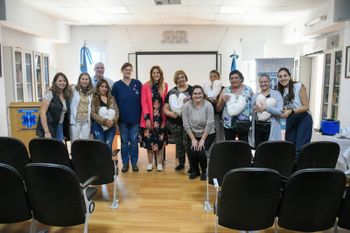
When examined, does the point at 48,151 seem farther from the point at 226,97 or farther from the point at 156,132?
the point at 226,97

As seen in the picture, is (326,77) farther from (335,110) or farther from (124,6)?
(124,6)

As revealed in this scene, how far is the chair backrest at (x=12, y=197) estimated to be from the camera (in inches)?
76.8

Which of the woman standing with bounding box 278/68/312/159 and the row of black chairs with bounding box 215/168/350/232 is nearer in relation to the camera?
the row of black chairs with bounding box 215/168/350/232

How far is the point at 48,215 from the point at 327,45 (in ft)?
20.0

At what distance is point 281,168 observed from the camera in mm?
2807

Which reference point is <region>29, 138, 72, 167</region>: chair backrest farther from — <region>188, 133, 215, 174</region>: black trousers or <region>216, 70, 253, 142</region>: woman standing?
<region>216, 70, 253, 142</region>: woman standing

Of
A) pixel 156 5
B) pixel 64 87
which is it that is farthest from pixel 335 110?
pixel 64 87

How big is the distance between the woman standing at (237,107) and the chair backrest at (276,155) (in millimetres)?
885

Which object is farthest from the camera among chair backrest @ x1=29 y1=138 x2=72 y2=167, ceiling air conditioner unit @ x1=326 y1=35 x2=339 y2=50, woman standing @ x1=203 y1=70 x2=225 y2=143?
ceiling air conditioner unit @ x1=326 y1=35 x2=339 y2=50

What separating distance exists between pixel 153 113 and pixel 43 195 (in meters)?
2.27

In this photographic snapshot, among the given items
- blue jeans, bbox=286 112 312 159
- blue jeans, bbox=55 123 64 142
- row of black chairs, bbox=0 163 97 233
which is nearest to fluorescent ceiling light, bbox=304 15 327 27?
blue jeans, bbox=286 112 312 159

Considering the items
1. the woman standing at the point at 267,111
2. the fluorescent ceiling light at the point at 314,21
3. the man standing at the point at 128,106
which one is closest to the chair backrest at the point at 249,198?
the woman standing at the point at 267,111

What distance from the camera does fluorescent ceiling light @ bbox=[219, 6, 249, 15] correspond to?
5.97m

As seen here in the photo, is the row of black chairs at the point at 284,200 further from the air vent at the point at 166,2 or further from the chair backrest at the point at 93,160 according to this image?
the air vent at the point at 166,2
